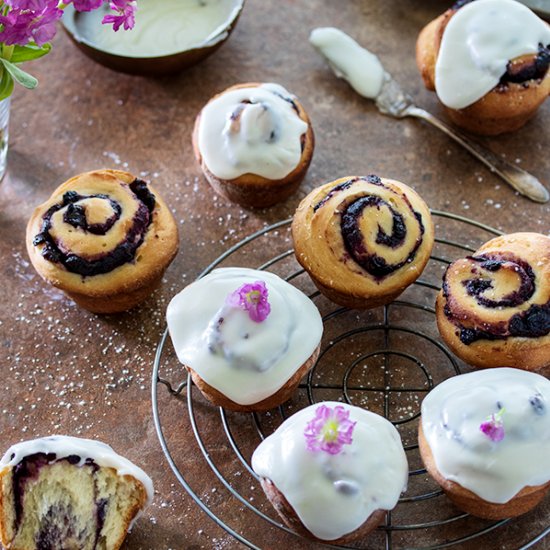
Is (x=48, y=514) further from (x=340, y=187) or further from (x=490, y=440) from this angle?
(x=340, y=187)

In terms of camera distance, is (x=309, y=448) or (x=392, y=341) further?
(x=392, y=341)

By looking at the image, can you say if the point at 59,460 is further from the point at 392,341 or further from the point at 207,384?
the point at 392,341

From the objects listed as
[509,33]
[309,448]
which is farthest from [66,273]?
[509,33]

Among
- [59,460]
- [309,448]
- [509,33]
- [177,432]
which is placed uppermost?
[509,33]

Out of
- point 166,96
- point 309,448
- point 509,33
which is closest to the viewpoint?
point 309,448

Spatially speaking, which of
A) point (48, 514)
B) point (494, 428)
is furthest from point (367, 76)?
point (48, 514)

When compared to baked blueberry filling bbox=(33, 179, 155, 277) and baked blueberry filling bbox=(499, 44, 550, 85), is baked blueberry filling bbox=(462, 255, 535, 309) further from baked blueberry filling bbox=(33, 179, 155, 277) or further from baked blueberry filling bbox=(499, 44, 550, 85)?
baked blueberry filling bbox=(33, 179, 155, 277)

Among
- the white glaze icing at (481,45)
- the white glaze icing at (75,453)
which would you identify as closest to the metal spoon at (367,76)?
the white glaze icing at (481,45)

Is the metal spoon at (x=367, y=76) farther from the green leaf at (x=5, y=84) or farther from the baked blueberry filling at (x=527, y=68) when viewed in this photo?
the green leaf at (x=5, y=84)
